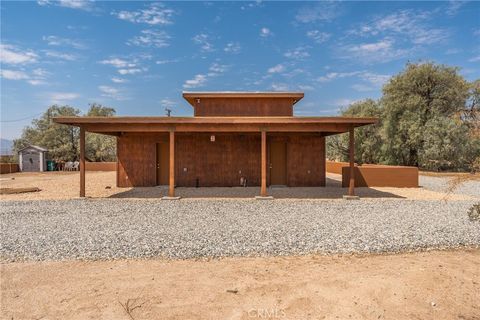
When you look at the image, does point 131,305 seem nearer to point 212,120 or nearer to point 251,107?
point 212,120

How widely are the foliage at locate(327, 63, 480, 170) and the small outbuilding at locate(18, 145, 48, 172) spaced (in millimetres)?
35015

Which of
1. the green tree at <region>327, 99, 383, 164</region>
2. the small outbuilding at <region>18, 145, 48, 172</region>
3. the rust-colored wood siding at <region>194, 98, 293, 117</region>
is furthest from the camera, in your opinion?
the small outbuilding at <region>18, 145, 48, 172</region>

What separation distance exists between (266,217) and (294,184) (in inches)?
271

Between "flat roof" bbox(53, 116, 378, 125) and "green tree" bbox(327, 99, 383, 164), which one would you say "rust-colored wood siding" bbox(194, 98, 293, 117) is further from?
"green tree" bbox(327, 99, 383, 164)

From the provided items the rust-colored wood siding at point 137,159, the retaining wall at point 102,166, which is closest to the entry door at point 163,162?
the rust-colored wood siding at point 137,159

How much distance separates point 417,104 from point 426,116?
1.51m

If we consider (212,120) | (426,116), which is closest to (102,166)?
(212,120)

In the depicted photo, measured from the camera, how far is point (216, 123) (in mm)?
11180

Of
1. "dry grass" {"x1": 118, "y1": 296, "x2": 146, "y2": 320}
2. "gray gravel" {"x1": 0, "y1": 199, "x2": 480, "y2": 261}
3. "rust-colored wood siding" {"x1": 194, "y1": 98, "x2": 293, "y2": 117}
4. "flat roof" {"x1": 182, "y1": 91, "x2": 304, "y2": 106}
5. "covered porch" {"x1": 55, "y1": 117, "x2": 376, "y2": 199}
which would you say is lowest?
"dry grass" {"x1": 118, "y1": 296, "x2": 146, "y2": 320}

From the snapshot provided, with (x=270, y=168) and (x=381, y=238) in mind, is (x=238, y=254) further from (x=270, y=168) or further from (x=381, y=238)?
(x=270, y=168)

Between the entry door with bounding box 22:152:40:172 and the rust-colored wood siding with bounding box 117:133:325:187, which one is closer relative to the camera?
the rust-colored wood siding with bounding box 117:133:325:187

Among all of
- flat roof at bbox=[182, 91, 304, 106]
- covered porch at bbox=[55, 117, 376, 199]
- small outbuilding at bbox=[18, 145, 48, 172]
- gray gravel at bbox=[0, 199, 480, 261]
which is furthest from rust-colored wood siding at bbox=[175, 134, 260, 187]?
small outbuilding at bbox=[18, 145, 48, 172]

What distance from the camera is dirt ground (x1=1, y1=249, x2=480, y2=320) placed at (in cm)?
354

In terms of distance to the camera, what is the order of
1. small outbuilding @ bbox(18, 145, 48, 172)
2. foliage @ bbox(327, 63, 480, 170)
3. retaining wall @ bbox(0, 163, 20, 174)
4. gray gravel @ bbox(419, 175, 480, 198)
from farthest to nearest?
small outbuilding @ bbox(18, 145, 48, 172) < retaining wall @ bbox(0, 163, 20, 174) < foliage @ bbox(327, 63, 480, 170) < gray gravel @ bbox(419, 175, 480, 198)
